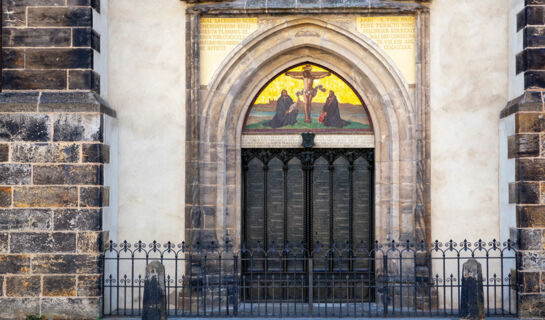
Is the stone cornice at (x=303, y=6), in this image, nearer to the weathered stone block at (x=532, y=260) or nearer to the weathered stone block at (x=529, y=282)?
the weathered stone block at (x=532, y=260)

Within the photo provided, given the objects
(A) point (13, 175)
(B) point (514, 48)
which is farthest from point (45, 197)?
(B) point (514, 48)

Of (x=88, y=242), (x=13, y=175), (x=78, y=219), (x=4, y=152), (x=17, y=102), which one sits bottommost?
(x=88, y=242)

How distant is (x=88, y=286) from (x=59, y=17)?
3.69m

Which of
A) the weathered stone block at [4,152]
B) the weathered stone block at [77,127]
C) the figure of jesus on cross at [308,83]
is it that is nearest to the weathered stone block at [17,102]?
the weathered stone block at [77,127]

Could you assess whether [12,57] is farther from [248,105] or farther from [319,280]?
→ [319,280]

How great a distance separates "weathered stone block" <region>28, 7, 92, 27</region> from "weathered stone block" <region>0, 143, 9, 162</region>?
5.56ft

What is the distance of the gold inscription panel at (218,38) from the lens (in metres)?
8.91

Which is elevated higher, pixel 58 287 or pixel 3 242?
pixel 3 242

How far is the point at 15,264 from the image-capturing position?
7.79 metres

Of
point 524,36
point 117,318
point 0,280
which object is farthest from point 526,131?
point 0,280

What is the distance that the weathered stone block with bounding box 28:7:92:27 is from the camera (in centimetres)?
805

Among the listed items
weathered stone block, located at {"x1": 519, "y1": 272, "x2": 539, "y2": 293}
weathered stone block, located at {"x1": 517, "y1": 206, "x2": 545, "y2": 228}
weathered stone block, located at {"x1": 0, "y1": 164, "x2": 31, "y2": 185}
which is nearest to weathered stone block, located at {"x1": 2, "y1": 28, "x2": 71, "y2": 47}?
weathered stone block, located at {"x1": 0, "y1": 164, "x2": 31, "y2": 185}

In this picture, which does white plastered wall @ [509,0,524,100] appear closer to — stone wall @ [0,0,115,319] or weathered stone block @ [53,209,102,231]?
stone wall @ [0,0,115,319]

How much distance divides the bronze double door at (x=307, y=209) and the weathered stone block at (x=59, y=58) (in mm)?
2804
